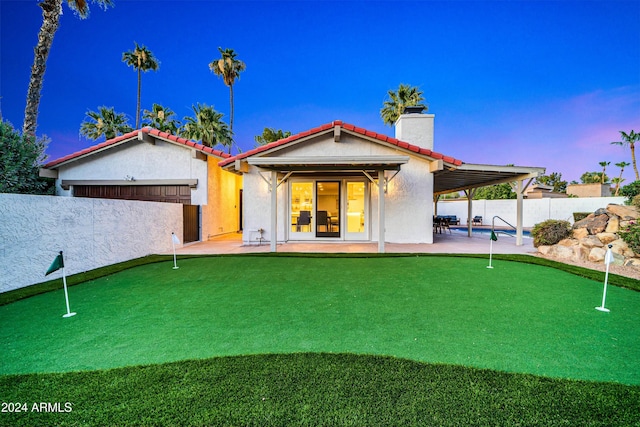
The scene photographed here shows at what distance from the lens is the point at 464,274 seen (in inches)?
222

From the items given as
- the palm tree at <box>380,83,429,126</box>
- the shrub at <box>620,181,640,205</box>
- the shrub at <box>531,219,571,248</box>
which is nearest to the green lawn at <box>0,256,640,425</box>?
the shrub at <box>531,219,571,248</box>

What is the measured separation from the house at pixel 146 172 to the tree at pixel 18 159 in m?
1.70

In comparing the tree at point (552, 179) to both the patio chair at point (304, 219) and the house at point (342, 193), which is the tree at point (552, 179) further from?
the patio chair at point (304, 219)

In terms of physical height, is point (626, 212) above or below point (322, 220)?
above

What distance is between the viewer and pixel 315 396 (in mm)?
1939

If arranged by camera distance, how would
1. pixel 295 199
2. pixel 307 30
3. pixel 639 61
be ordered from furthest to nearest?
1. pixel 307 30
2. pixel 639 61
3. pixel 295 199

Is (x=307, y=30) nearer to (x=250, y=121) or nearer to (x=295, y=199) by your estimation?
(x=295, y=199)

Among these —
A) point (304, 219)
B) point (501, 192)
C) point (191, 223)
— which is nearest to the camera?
point (304, 219)

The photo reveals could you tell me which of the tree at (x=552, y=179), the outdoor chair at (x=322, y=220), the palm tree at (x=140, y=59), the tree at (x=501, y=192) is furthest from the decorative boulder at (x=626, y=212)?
the tree at (x=552, y=179)

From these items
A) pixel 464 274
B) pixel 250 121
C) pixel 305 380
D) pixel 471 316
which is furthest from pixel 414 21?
pixel 250 121

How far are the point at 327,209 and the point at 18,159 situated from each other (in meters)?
10.8

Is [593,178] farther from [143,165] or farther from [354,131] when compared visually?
[143,165]

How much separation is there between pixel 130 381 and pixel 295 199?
8665mm

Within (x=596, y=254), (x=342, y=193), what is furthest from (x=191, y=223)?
(x=596, y=254)
